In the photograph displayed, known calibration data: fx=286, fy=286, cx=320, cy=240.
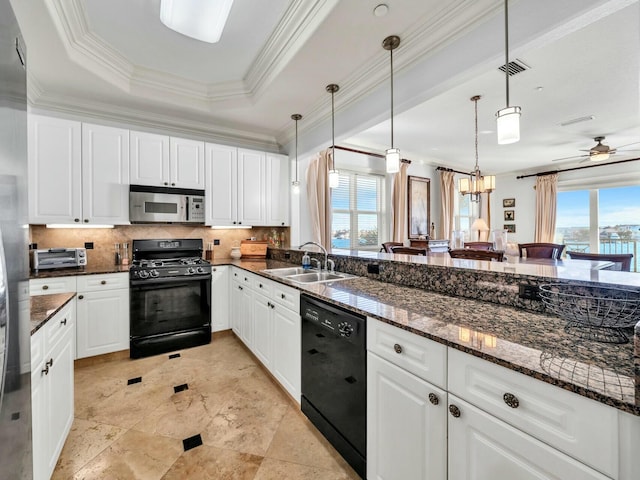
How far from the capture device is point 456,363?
976 mm

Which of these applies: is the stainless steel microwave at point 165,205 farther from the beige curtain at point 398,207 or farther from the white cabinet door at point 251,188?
the beige curtain at point 398,207

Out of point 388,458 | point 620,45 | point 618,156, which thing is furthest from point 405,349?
point 618,156

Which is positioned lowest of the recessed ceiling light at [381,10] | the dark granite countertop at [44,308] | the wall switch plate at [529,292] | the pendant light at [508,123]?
the dark granite countertop at [44,308]

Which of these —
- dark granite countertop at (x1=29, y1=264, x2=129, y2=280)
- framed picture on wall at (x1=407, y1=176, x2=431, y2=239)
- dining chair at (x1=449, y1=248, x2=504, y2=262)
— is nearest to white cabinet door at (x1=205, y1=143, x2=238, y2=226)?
dark granite countertop at (x1=29, y1=264, x2=129, y2=280)

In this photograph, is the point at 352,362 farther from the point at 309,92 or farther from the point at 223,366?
the point at 309,92

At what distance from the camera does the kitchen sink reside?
240 cm

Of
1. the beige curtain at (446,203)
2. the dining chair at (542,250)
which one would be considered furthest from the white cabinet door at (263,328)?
the beige curtain at (446,203)

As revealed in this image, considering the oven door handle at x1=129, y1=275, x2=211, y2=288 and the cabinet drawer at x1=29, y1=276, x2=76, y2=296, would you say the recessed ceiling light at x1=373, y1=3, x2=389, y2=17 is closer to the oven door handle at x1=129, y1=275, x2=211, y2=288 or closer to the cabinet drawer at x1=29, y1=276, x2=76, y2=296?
the oven door handle at x1=129, y1=275, x2=211, y2=288

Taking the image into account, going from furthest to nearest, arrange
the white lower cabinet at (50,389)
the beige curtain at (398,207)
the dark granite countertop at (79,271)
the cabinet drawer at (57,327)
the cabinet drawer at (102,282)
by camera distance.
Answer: the beige curtain at (398,207) → the cabinet drawer at (102,282) → the dark granite countertop at (79,271) → the cabinet drawer at (57,327) → the white lower cabinet at (50,389)

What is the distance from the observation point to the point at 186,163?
11.3 ft

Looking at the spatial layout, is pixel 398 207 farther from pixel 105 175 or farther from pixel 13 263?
pixel 13 263

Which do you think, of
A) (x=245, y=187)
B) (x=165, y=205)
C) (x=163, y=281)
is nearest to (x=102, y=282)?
(x=163, y=281)

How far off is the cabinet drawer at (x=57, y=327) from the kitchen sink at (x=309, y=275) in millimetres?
1345

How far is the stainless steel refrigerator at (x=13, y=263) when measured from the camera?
641mm
